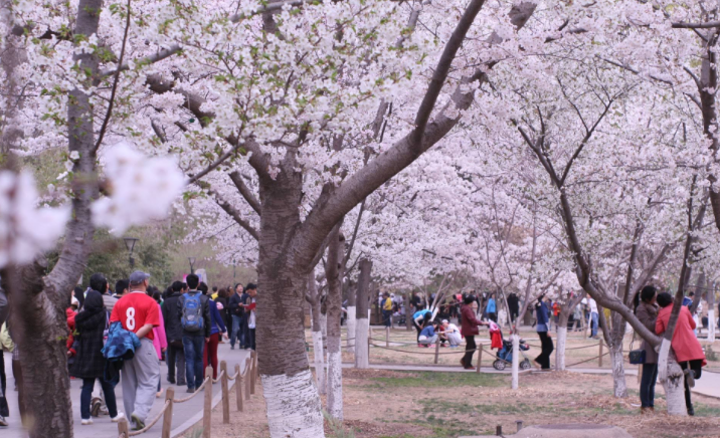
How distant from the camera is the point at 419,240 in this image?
21.9m

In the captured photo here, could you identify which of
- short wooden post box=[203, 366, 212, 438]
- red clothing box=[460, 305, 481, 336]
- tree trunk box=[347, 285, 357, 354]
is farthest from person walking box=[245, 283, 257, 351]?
short wooden post box=[203, 366, 212, 438]

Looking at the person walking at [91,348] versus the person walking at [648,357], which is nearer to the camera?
the person walking at [91,348]

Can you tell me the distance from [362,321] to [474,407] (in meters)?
6.54

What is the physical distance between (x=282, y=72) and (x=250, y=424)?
21.1 feet

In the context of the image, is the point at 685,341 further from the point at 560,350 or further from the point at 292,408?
the point at 560,350

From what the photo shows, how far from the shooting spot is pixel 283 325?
7016mm

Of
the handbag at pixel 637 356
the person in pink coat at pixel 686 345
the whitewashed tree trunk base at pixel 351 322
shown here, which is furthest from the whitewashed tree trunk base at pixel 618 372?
the whitewashed tree trunk base at pixel 351 322

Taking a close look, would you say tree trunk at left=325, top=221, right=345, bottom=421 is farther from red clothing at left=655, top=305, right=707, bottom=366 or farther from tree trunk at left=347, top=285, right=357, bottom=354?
tree trunk at left=347, top=285, right=357, bottom=354

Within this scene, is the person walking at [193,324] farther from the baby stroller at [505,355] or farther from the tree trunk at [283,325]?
the baby stroller at [505,355]

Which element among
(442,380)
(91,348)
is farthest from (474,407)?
(91,348)

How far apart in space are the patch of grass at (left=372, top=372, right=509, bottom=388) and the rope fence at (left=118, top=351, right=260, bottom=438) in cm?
363

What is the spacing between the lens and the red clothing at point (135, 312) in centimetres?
980

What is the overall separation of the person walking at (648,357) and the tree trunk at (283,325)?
20.4ft

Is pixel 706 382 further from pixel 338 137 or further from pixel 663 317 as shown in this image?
pixel 338 137
